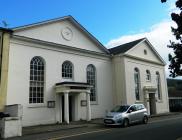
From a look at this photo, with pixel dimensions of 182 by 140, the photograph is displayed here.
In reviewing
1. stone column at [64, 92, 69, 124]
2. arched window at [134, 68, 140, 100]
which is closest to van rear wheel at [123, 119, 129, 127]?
stone column at [64, 92, 69, 124]

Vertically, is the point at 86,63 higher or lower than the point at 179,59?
higher

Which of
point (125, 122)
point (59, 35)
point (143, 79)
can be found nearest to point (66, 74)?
point (59, 35)

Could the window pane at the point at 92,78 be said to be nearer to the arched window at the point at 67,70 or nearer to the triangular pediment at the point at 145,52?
the arched window at the point at 67,70

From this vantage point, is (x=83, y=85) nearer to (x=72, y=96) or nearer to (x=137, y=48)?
(x=72, y=96)

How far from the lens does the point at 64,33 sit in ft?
80.8

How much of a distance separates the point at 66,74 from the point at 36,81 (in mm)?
Result: 3415

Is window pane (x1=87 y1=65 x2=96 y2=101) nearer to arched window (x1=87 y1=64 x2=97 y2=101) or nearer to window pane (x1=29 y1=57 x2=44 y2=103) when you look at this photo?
arched window (x1=87 y1=64 x2=97 y2=101)

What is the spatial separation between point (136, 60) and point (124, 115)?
12702 mm

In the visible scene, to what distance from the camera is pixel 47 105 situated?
2184 centimetres

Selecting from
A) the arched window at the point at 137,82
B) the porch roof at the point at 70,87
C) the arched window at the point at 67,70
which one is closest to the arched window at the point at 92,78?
the arched window at the point at 67,70

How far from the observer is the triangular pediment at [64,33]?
870 inches

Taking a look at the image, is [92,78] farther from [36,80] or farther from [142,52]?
[142,52]

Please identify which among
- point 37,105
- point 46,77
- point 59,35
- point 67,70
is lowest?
point 37,105

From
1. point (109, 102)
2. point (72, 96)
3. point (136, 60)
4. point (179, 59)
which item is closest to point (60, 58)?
point (72, 96)
